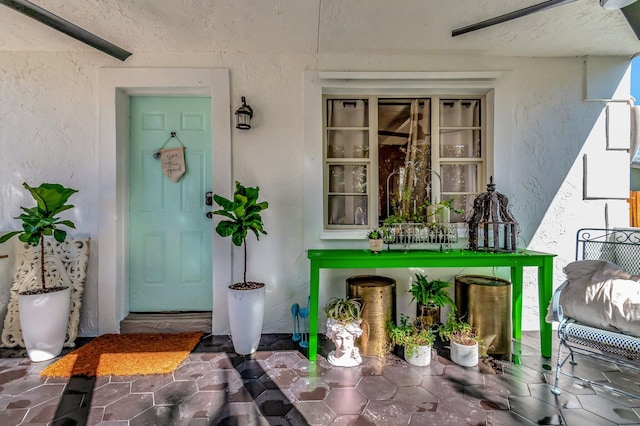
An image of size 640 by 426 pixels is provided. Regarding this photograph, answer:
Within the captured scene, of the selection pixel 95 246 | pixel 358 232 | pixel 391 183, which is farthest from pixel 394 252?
pixel 95 246

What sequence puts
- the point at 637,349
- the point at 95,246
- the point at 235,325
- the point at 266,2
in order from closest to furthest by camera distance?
the point at 637,349 → the point at 266,2 → the point at 235,325 → the point at 95,246

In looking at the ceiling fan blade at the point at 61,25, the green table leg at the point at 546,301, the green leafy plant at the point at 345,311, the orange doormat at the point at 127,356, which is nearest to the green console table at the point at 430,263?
the green table leg at the point at 546,301

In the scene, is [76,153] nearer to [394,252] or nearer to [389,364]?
[394,252]

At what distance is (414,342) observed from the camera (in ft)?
7.73

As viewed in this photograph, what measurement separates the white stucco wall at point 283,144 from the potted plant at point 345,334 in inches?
23.5

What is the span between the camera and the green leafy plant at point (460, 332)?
2.38 metres

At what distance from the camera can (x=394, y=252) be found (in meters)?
2.62

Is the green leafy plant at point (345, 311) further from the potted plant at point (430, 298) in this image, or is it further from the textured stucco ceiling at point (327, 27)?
the textured stucco ceiling at point (327, 27)

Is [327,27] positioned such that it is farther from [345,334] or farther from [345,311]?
[345,334]

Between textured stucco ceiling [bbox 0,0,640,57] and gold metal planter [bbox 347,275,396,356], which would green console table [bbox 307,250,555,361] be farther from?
textured stucco ceiling [bbox 0,0,640,57]

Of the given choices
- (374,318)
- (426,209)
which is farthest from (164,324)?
(426,209)

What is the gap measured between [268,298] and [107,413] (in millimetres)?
1417

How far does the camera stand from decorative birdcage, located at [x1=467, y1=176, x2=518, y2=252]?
8.42ft

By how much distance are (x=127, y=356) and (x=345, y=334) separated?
174 cm
